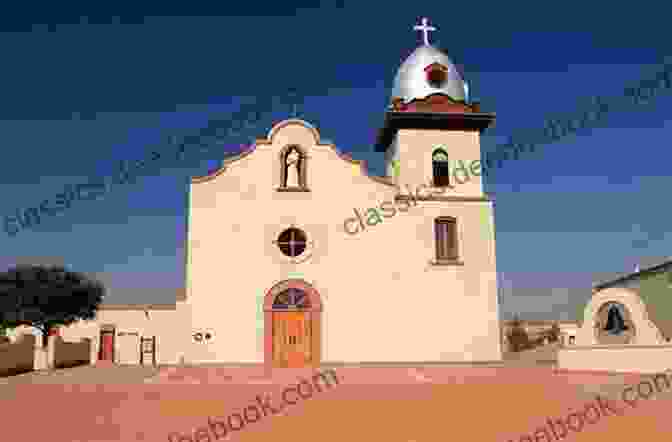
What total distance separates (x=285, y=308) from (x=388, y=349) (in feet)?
12.1

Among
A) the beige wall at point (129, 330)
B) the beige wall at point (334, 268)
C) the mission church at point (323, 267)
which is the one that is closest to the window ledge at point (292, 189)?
the mission church at point (323, 267)

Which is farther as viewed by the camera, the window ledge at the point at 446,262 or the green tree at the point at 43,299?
the green tree at the point at 43,299

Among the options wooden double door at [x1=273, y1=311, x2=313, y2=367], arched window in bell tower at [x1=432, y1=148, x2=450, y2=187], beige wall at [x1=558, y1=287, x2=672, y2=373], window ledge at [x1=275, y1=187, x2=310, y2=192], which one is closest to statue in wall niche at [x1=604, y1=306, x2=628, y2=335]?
beige wall at [x1=558, y1=287, x2=672, y2=373]

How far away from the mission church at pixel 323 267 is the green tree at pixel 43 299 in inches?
541

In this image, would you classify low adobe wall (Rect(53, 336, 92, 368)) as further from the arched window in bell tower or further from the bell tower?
the arched window in bell tower

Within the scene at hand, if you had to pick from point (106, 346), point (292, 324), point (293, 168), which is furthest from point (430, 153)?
point (106, 346)

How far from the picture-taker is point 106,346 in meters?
30.7

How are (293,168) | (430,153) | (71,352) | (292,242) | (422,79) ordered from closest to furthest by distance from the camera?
(292,242) < (293,168) < (430,153) < (422,79) < (71,352)

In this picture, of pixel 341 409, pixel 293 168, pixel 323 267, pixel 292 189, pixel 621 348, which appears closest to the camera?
pixel 341 409

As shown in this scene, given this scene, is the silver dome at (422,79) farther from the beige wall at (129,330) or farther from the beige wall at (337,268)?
the beige wall at (129,330)

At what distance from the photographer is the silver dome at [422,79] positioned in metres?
23.3

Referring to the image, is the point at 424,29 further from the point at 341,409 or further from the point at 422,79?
the point at 341,409

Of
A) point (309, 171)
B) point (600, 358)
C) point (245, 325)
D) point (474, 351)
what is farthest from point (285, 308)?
point (600, 358)

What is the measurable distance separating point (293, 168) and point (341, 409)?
12.4 metres
